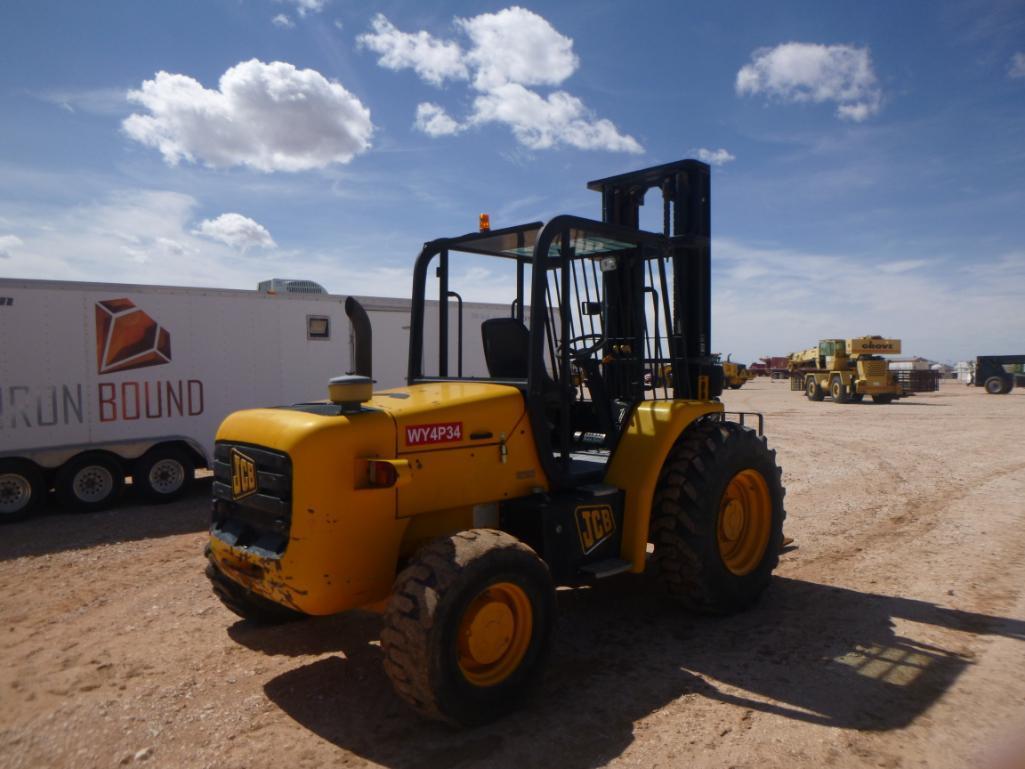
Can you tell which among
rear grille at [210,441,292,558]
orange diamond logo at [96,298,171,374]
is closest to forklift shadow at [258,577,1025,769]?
rear grille at [210,441,292,558]

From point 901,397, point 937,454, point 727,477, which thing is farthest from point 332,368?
point 901,397

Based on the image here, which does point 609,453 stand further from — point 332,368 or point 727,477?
point 332,368

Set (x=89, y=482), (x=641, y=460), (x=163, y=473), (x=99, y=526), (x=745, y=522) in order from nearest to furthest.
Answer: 1. (x=641, y=460)
2. (x=745, y=522)
3. (x=99, y=526)
4. (x=89, y=482)
5. (x=163, y=473)

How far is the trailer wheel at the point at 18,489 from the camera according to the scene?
9.16 meters

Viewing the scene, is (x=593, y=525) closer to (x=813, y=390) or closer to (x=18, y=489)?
(x=18, y=489)

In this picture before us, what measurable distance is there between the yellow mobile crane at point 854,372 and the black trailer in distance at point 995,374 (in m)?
8.29

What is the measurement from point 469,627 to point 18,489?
8256 millimetres

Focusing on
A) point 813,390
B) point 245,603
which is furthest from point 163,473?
point 813,390

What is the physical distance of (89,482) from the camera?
9.71m

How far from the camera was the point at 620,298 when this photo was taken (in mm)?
5617

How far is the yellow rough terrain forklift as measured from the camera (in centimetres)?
367

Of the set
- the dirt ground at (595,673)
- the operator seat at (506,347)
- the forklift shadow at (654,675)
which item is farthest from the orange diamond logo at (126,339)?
the operator seat at (506,347)

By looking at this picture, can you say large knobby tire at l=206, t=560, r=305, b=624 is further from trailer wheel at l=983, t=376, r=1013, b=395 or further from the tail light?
trailer wheel at l=983, t=376, r=1013, b=395

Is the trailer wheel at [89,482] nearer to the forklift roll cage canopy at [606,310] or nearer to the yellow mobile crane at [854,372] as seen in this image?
the forklift roll cage canopy at [606,310]
